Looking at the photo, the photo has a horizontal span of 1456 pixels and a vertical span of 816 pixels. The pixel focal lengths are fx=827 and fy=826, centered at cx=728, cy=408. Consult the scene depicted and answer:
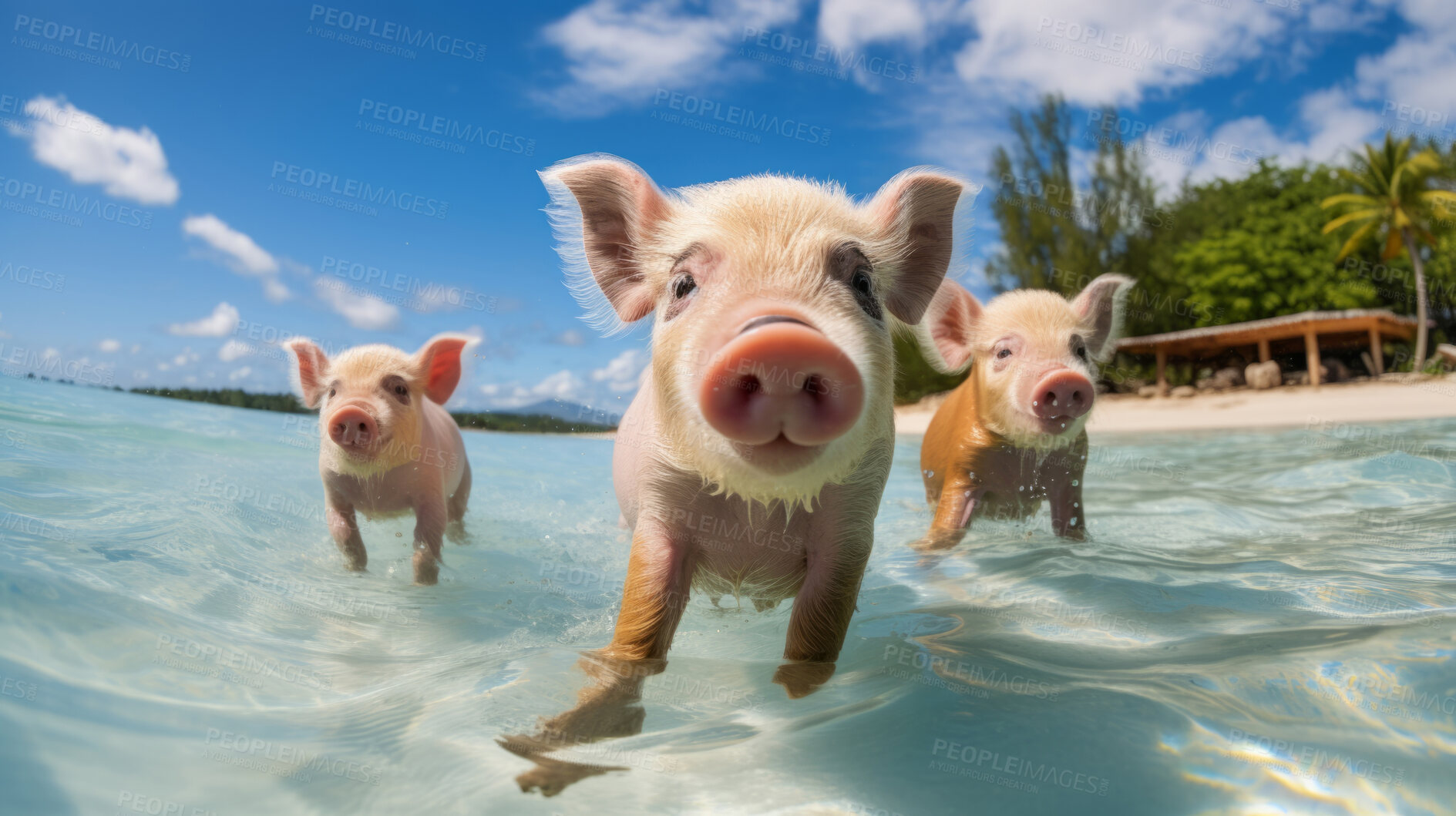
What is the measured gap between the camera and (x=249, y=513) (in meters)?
5.64

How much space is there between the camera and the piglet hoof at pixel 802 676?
2389 millimetres

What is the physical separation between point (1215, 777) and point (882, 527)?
15.3 ft

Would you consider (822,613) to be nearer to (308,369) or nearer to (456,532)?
(308,369)

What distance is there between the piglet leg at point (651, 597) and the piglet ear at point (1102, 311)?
11.4 feet

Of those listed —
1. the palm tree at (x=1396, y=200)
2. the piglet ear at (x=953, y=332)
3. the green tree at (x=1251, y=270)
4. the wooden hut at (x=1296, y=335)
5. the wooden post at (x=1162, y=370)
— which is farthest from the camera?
the green tree at (x=1251, y=270)

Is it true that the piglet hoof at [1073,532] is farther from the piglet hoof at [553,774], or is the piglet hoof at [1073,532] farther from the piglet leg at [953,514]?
the piglet hoof at [553,774]

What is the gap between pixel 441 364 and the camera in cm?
524

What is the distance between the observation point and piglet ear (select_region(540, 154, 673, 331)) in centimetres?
279

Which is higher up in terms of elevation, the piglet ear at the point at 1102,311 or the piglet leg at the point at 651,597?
the piglet ear at the point at 1102,311

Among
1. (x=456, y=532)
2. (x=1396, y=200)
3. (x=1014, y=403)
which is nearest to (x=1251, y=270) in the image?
(x=1396, y=200)

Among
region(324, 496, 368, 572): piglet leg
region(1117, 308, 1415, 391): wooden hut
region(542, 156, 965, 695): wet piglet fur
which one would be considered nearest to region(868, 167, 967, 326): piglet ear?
region(542, 156, 965, 695): wet piglet fur

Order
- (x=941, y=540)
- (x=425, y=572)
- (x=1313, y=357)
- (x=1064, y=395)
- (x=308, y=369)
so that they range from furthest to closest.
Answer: (x=1313, y=357), (x=308, y=369), (x=941, y=540), (x=425, y=572), (x=1064, y=395)

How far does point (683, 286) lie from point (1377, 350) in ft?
91.5

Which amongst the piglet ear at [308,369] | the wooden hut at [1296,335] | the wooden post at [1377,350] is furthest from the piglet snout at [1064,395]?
the wooden post at [1377,350]
